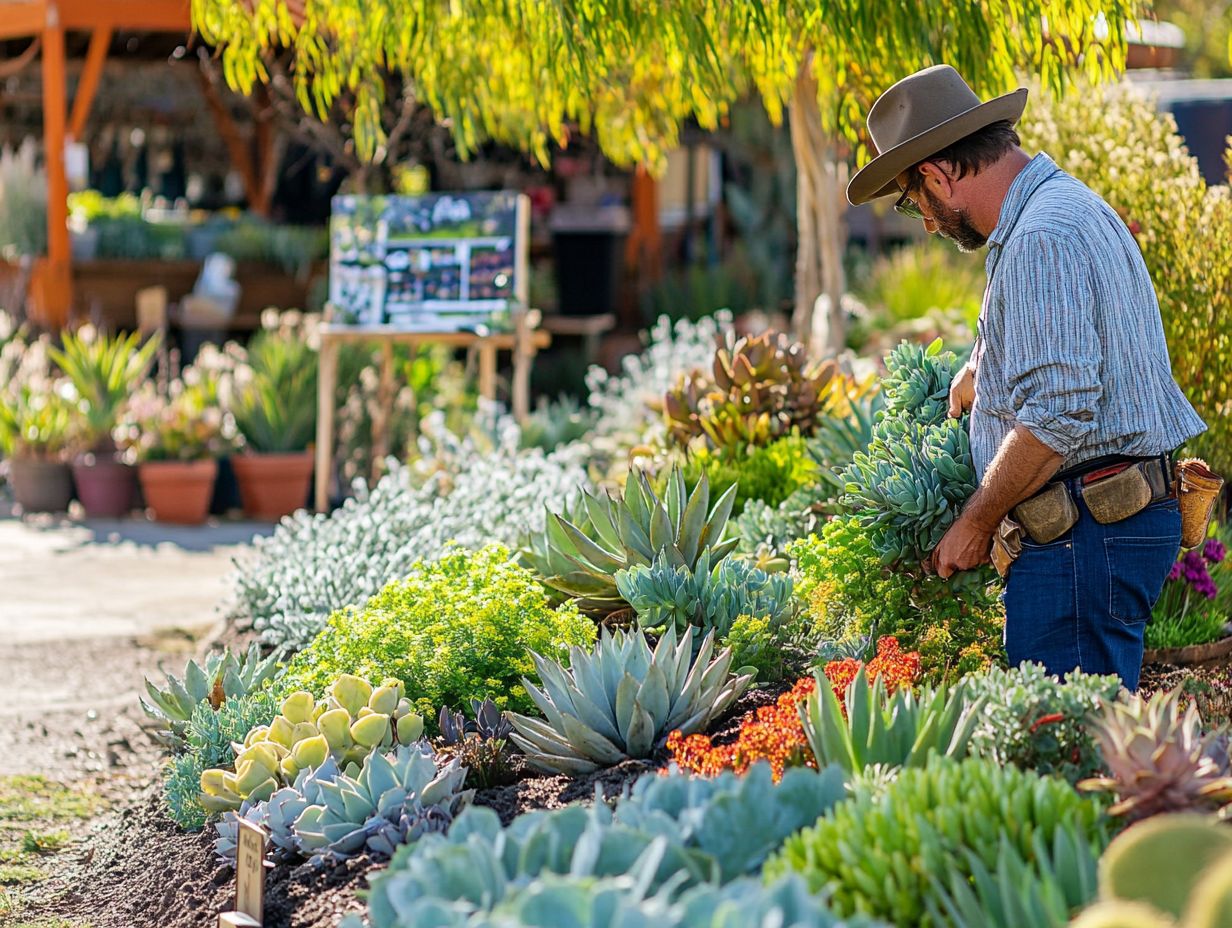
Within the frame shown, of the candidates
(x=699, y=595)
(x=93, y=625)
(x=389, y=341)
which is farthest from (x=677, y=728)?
(x=389, y=341)

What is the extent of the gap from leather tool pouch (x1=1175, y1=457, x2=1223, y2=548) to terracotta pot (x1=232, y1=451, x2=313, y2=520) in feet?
23.5

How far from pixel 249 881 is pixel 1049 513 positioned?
6.26ft

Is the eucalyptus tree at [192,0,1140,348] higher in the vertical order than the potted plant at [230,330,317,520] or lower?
higher

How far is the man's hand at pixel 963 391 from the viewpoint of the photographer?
147 inches

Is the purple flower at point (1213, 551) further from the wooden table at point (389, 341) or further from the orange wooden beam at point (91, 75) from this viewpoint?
the orange wooden beam at point (91, 75)

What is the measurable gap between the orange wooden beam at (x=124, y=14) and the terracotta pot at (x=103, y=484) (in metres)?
3.79

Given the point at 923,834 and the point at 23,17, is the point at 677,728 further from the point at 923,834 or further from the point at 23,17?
the point at 23,17

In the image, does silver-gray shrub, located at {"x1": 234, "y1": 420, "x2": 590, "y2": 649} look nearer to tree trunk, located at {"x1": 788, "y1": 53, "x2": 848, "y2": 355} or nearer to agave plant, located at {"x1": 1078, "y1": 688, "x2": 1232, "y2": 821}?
tree trunk, located at {"x1": 788, "y1": 53, "x2": 848, "y2": 355}

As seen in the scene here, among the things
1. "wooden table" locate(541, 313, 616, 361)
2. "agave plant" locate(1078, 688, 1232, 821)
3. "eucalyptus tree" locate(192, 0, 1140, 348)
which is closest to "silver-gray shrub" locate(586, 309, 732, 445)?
"eucalyptus tree" locate(192, 0, 1140, 348)

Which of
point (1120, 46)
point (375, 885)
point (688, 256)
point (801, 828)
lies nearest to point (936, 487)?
point (801, 828)

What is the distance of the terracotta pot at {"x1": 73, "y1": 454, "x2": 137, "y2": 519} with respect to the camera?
391 inches

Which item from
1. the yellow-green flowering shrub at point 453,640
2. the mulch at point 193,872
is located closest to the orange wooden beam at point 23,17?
the mulch at point 193,872

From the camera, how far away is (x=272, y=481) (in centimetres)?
989

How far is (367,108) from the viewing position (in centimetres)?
659
